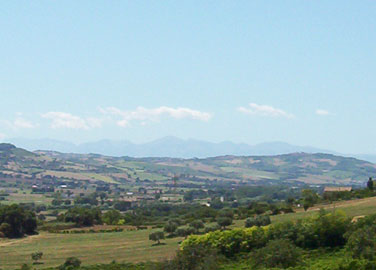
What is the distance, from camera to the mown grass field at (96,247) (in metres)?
53.8

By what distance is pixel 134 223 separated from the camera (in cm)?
8850

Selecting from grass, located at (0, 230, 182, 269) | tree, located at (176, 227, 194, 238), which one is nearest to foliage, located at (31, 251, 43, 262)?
grass, located at (0, 230, 182, 269)

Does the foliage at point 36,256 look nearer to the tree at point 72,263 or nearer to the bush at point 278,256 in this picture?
the tree at point 72,263

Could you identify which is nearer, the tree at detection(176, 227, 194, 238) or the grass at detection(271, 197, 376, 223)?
the grass at detection(271, 197, 376, 223)

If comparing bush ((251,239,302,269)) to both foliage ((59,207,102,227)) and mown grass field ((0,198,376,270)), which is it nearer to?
mown grass field ((0,198,376,270))

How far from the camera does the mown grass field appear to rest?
53844mm

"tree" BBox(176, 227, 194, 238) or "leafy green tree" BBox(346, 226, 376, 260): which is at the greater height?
"leafy green tree" BBox(346, 226, 376, 260)

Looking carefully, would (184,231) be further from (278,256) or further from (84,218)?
(84,218)

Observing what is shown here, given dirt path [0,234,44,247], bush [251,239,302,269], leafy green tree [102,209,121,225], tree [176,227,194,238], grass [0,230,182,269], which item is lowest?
dirt path [0,234,44,247]

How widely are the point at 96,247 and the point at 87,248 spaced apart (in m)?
1.05

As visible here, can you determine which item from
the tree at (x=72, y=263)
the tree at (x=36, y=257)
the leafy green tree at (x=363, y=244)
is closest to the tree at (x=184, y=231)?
the tree at (x=36, y=257)

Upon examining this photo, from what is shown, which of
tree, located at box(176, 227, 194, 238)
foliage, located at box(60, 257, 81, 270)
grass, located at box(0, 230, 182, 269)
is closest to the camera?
foliage, located at box(60, 257, 81, 270)

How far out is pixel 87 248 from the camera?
203ft

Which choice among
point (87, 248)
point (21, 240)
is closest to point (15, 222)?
point (21, 240)
